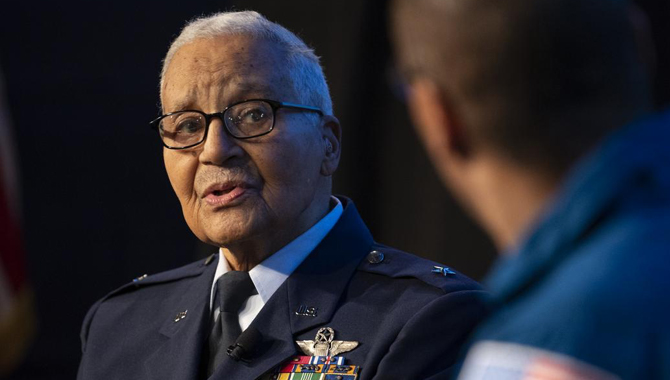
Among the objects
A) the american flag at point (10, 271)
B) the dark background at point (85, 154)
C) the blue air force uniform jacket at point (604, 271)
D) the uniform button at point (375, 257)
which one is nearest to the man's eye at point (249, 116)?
the uniform button at point (375, 257)

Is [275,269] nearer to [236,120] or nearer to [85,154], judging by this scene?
[236,120]

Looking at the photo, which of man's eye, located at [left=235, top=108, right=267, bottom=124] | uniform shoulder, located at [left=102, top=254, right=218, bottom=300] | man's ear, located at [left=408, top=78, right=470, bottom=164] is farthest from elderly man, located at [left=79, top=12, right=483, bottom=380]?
man's ear, located at [left=408, top=78, right=470, bottom=164]

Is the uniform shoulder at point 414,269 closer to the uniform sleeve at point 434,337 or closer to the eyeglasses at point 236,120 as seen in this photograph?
the uniform sleeve at point 434,337

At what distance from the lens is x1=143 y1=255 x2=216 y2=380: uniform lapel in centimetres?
210

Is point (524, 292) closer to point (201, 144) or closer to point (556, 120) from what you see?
point (556, 120)

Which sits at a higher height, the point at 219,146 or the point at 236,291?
the point at 219,146

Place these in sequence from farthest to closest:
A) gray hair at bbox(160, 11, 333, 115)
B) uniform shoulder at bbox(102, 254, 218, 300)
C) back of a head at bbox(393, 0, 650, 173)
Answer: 1. uniform shoulder at bbox(102, 254, 218, 300)
2. gray hair at bbox(160, 11, 333, 115)
3. back of a head at bbox(393, 0, 650, 173)

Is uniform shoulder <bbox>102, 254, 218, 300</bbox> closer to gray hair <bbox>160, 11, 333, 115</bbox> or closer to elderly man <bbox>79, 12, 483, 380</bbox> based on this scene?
elderly man <bbox>79, 12, 483, 380</bbox>

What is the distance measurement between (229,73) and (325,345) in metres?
0.61

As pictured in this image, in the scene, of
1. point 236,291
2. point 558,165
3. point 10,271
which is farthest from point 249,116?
point 10,271

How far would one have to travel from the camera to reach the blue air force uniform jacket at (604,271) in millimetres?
819

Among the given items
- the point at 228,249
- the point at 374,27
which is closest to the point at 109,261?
the point at 374,27

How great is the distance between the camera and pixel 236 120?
2125 mm

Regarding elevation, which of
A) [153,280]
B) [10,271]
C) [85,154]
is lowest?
[10,271]
